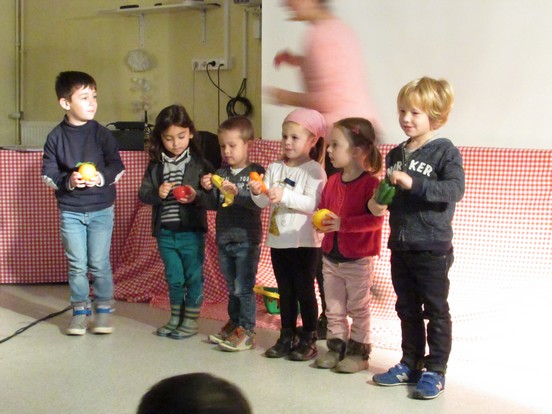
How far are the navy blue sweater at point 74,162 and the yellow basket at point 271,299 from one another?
90cm

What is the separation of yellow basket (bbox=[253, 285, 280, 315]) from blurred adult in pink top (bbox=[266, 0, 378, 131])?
0.90 metres

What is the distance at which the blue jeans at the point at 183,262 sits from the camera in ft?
10.7

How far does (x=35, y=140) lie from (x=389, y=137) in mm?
3608

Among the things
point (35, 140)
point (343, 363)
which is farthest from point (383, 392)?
point (35, 140)

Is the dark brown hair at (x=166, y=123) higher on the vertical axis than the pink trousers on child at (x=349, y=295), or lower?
higher

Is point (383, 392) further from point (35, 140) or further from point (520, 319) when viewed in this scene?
point (35, 140)

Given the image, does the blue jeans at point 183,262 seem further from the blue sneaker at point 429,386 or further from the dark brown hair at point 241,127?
the blue sneaker at point 429,386

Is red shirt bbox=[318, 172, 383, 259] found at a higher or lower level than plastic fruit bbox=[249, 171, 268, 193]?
lower

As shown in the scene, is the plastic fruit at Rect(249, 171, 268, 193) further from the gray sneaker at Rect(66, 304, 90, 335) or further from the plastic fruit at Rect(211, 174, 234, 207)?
the gray sneaker at Rect(66, 304, 90, 335)

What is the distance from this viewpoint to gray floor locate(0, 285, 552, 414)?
101 inches

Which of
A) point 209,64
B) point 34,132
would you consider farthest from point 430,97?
point 34,132

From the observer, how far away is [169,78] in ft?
18.9

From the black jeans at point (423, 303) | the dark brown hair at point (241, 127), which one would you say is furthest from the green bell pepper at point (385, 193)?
the dark brown hair at point (241, 127)

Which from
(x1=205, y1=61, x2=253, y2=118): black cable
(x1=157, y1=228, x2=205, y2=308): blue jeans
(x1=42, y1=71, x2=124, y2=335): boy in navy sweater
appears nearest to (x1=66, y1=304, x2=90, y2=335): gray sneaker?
(x1=42, y1=71, x2=124, y2=335): boy in navy sweater
